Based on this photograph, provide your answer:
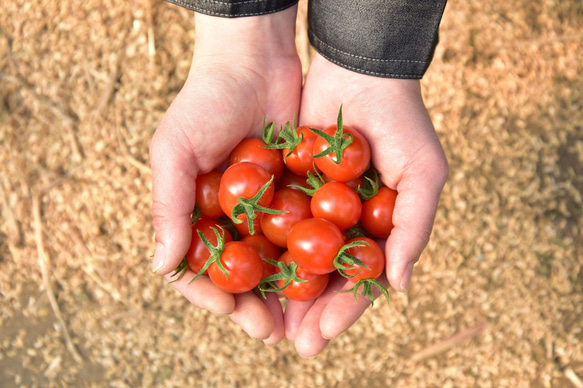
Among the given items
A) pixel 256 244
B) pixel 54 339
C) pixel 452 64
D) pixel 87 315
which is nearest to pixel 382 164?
pixel 256 244

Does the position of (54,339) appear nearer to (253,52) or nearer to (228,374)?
(228,374)

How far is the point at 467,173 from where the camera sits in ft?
11.2

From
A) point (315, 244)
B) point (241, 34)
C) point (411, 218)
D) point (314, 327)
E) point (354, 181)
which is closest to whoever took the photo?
point (315, 244)

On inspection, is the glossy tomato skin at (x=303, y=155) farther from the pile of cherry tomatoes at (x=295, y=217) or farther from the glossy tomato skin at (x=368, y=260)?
the glossy tomato skin at (x=368, y=260)

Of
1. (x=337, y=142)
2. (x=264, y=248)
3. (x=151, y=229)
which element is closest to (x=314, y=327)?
(x=264, y=248)

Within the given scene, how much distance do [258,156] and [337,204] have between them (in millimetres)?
418

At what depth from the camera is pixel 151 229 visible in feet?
10.8

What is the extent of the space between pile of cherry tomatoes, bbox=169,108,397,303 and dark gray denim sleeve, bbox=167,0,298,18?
550 millimetres

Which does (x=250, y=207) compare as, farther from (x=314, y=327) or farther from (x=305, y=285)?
(x=314, y=327)

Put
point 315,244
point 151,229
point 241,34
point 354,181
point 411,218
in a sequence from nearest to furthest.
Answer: point 315,244
point 411,218
point 354,181
point 241,34
point 151,229

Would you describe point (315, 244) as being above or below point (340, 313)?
above

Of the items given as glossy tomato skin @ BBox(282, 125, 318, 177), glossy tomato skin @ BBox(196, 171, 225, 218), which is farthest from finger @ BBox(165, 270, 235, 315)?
glossy tomato skin @ BBox(282, 125, 318, 177)

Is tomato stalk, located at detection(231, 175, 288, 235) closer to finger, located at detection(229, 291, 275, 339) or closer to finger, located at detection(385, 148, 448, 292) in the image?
finger, located at detection(229, 291, 275, 339)

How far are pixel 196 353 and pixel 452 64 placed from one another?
2490 millimetres
